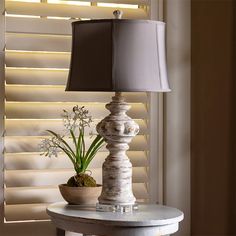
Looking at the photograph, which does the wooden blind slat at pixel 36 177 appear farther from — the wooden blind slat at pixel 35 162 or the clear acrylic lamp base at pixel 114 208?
the clear acrylic lamp base at pixel 114 208

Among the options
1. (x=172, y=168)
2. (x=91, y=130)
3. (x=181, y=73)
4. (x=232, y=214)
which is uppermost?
(x=181, y=73)

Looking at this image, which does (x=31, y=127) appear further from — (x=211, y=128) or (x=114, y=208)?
(x=211, y=128)

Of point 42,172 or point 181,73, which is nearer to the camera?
point 42,172

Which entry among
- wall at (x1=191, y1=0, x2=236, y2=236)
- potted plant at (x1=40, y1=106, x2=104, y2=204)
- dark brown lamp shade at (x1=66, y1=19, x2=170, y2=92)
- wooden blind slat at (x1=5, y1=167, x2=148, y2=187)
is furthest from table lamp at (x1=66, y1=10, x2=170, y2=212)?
wall at (x1=191, y1=0, x2=236, y2=236)

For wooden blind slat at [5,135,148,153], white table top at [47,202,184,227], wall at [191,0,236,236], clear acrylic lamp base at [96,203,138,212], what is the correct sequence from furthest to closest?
wall at [191,0,236,236] → wooden blind slat at [5,135,148,153] → clear acrylic lamp base at [96,203,138,212] → white table top at [47,202,184,227]

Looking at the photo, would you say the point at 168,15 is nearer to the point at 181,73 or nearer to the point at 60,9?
the point at 181,73

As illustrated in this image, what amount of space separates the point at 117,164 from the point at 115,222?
0.24 m

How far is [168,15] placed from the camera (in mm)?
2645

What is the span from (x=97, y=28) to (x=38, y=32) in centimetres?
43

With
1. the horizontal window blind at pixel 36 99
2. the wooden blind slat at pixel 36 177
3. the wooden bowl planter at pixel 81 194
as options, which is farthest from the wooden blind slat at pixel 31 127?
the wooden bowl planter at pixel 81 194

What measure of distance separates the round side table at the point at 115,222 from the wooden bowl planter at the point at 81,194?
0.09 m

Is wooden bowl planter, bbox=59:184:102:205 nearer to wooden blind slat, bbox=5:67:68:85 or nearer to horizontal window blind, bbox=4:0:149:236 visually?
horizontal window blind, bbox=4:0:149:236

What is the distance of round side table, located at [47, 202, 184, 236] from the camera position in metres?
2.07

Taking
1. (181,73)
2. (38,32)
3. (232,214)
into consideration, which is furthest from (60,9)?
(232,214)
